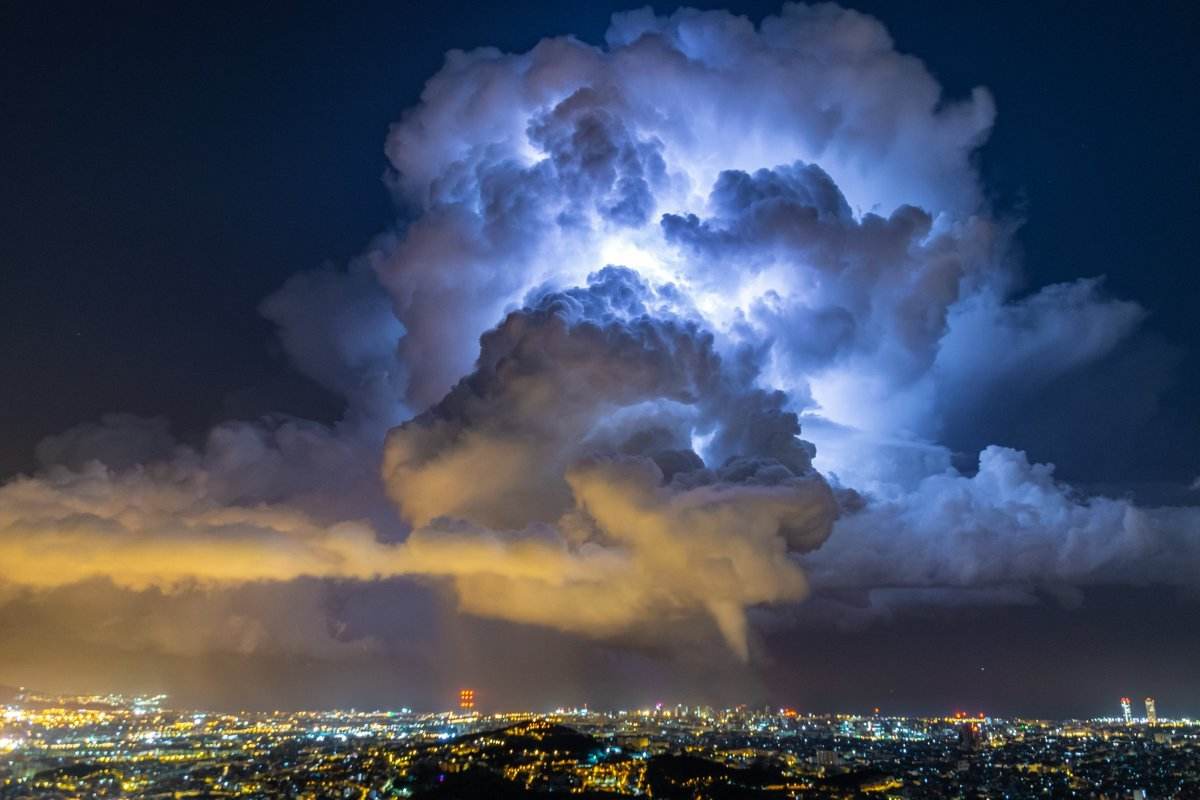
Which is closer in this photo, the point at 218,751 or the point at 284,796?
the point at 284,796

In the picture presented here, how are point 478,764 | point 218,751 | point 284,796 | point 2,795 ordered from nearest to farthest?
point 2,795 < point 284,796 < point 478,764 < point 218,751

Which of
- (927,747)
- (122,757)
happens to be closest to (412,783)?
(122,757)

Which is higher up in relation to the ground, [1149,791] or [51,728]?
[51,728]

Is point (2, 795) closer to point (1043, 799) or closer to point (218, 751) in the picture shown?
point (218, 751)

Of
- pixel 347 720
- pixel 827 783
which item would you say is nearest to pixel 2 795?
pixel 827 783

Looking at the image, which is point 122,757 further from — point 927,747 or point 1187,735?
point 1187,735

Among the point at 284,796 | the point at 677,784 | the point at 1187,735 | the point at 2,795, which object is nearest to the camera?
the point at 2,795
